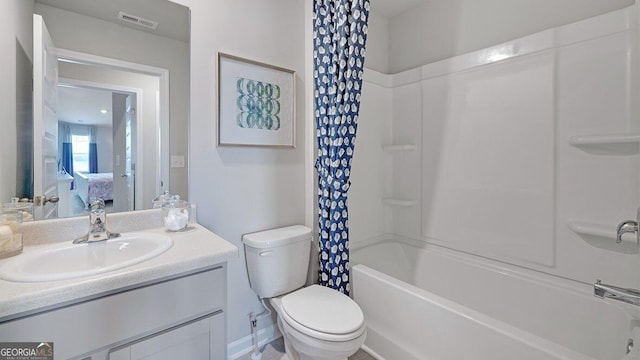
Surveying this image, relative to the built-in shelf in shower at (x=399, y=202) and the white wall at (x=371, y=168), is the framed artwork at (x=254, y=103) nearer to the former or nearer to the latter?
the white wall at (x=371, y=168)

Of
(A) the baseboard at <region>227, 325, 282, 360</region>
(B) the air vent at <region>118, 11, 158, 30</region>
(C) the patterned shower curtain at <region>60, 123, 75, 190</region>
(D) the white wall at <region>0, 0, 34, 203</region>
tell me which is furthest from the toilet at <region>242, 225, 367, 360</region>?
(B) the air vent at <region>118, 11, 158, 30</region>

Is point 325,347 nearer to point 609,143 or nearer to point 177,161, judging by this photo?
point 177,161

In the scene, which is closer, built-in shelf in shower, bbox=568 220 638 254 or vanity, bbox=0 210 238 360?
vanity, bbox=0 210 238 360

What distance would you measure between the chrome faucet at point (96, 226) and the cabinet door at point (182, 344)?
538 millimetres

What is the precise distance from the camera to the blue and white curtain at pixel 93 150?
1.23 m

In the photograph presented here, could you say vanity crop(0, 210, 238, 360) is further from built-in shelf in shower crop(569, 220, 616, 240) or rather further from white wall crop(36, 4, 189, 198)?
built-in shelf in shower crop(569, 220, 616, 240)

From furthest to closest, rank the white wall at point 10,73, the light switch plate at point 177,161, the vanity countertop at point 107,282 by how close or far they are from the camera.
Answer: the light switch plate at point 177,161, the white wall at point 10,73, the vanity countertop at point 107,282

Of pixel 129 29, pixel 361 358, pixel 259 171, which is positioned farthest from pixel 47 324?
Answer: pixel 361 358

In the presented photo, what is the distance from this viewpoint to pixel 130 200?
52.7 inches

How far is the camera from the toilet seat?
121 cm

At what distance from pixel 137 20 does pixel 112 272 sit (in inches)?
47.9

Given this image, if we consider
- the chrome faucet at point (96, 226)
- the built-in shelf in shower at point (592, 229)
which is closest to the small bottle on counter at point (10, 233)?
the chrome faucet at point (96, 226)

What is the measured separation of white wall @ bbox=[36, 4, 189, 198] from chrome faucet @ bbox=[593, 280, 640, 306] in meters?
1.78

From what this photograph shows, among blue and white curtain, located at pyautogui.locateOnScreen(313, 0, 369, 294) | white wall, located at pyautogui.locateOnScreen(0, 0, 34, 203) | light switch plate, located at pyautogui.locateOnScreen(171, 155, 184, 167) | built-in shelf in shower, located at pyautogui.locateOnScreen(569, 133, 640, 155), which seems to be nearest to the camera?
white wall, located at pyautogui.locateOnScreen(0, 0, 34, 203)
